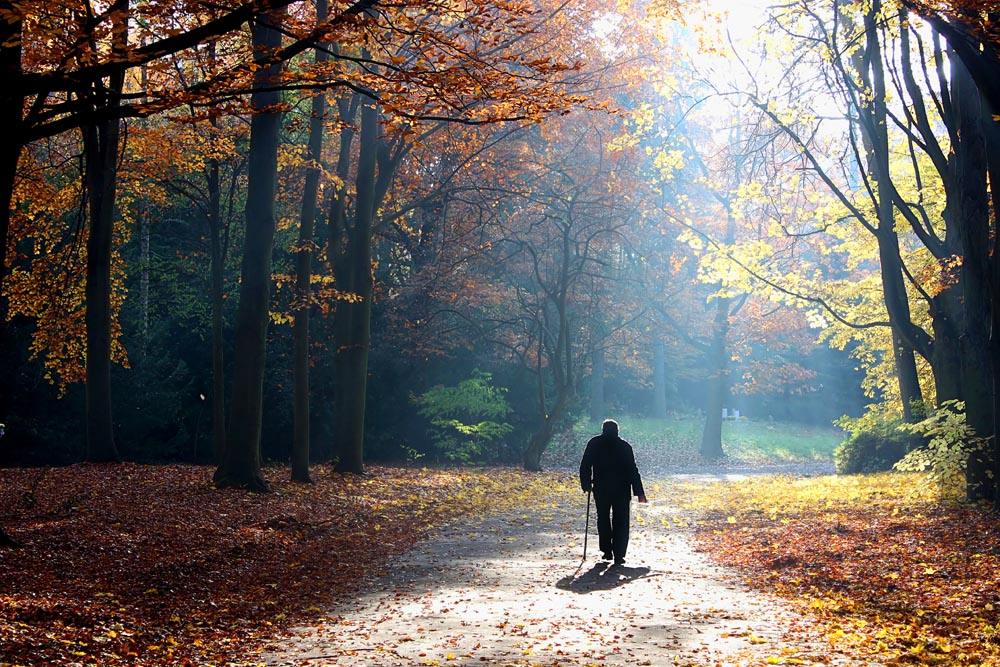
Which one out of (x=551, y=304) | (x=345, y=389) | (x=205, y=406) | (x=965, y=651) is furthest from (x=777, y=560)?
(x=551, y=304)

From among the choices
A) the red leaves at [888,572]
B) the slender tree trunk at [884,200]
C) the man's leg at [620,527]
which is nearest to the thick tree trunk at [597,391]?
the slender tree trunk at [884,200]

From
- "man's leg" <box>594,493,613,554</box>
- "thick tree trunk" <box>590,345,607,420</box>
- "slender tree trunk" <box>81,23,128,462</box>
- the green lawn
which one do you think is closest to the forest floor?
"man's leg" <box>594,493,613,554</box>

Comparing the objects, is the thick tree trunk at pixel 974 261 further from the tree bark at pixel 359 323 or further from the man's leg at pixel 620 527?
the tree bark at pixel 359 323

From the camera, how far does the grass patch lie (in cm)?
781

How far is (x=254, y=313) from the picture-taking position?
16.8 m

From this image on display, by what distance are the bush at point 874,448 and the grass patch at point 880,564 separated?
754 centimetres

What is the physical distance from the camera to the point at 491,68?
1007 cm

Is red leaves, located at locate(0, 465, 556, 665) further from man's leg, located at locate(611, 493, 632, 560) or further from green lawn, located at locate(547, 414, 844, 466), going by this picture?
green lawn, located at locate(547, 414, 844, 466)

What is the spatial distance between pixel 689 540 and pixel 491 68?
859 cm

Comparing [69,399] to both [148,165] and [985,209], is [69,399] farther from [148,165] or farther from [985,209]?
[985,209]

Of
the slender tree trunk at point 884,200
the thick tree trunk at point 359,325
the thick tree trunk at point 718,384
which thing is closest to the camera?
the slender tree trunk at point 884,200

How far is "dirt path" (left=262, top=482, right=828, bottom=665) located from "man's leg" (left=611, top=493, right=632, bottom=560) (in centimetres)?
36

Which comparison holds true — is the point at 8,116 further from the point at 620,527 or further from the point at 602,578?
the point at 620,527

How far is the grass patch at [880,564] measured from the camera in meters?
7.81
